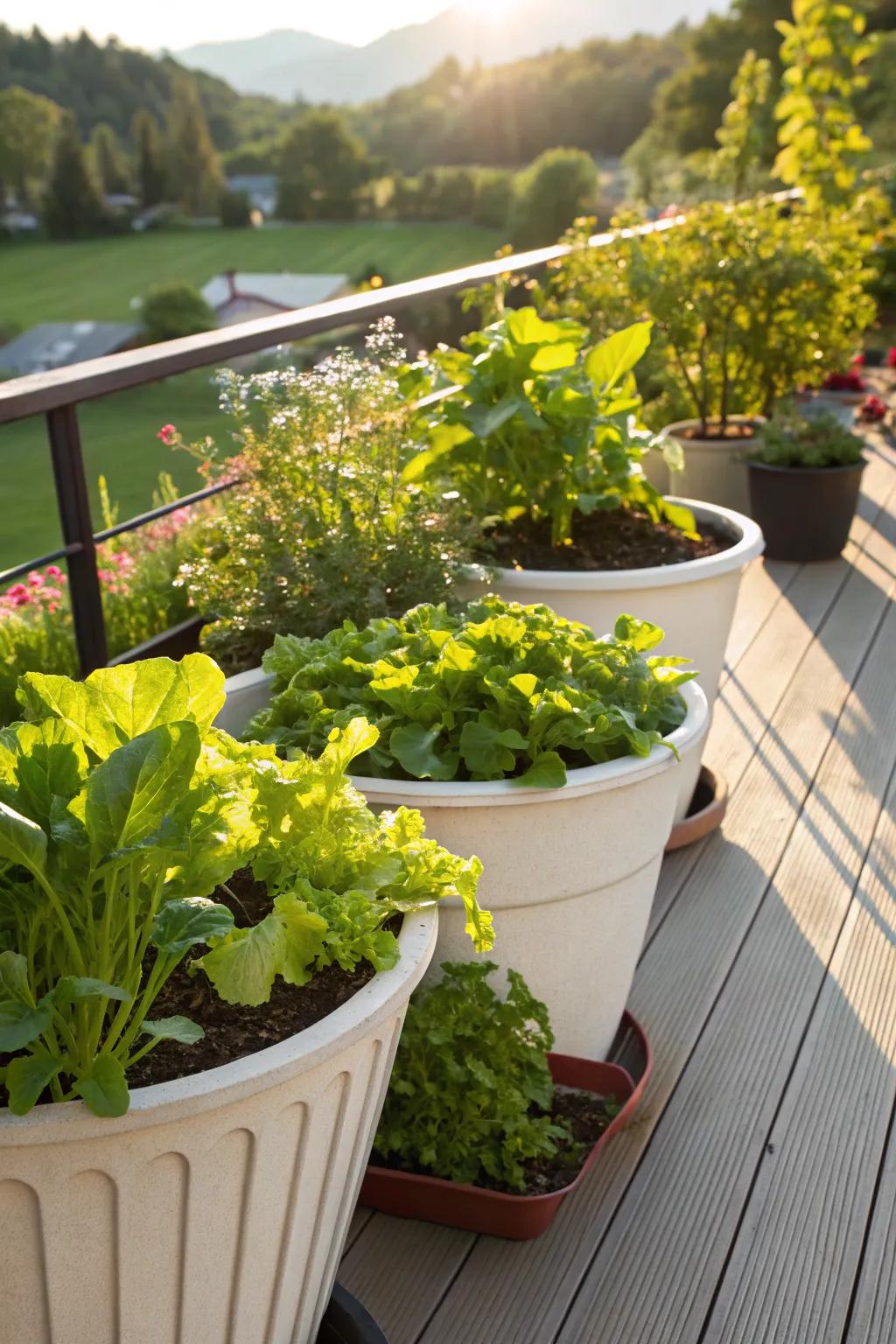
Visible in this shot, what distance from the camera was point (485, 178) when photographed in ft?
193

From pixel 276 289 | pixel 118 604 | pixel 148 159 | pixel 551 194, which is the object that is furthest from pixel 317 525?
pixel 148 159

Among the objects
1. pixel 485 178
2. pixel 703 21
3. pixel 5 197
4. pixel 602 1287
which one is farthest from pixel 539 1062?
pixel 5 197

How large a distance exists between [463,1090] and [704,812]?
1088mm

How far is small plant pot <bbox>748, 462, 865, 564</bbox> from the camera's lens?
3992mm

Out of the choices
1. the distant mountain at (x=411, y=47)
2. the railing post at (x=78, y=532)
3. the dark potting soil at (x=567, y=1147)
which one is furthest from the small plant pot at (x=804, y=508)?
the distant mountain at (x=411, y=47)

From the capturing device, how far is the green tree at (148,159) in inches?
2409

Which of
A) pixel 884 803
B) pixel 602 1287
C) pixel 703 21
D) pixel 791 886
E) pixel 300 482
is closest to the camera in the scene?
pixel 602 1287

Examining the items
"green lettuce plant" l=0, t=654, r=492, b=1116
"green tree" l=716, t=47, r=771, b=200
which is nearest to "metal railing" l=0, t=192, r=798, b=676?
"green lettuce plant" l=0, t=654, r=492, b=1116

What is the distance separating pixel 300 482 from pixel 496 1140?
1.07 meters

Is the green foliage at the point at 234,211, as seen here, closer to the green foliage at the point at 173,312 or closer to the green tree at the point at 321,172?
the green tree at the point at 321,172

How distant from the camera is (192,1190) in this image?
979 millimetres

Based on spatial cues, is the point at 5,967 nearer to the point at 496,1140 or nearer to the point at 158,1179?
the point at 158,1179

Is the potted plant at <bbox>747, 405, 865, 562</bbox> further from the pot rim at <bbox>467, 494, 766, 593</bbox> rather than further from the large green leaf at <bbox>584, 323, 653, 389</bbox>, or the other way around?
the pot rim at <bbox>467, 494, 766, 593</bbox>

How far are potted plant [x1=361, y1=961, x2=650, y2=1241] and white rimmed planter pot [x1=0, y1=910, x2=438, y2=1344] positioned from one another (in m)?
0.40
